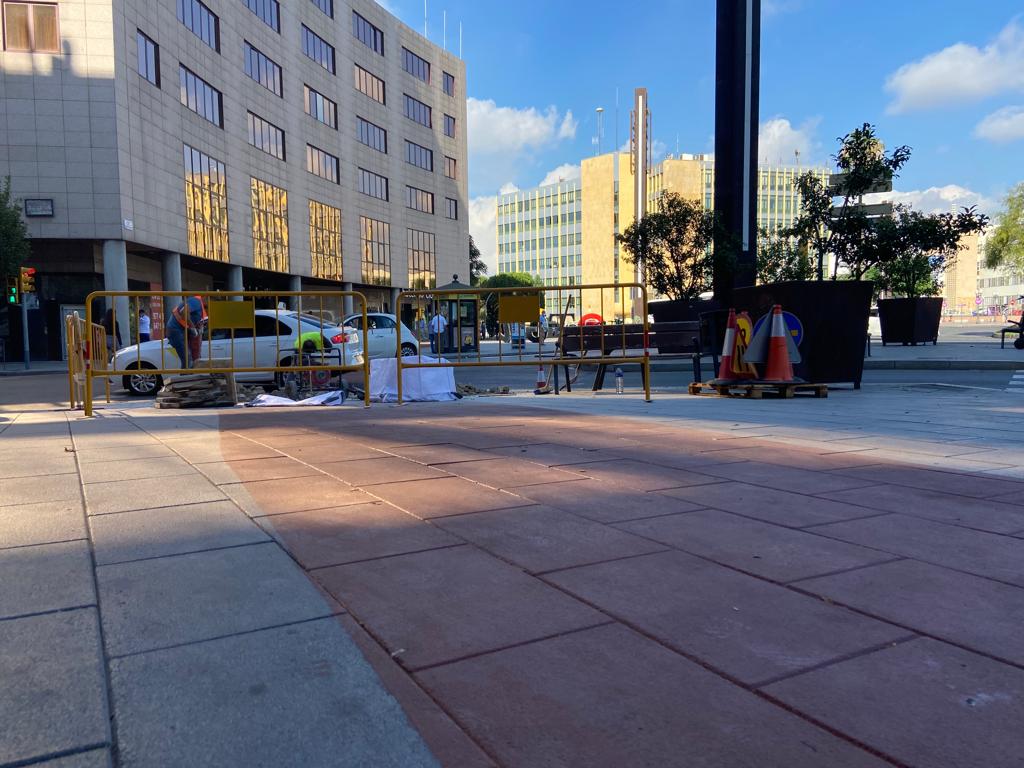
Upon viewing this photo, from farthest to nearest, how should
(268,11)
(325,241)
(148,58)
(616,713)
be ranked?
(325,241) < (268,11) < (148,58) < (616,713)

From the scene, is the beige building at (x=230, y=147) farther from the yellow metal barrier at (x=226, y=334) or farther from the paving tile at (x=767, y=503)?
the paving tile at (x=767, y=503)

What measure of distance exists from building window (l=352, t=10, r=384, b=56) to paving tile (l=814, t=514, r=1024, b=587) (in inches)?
2177

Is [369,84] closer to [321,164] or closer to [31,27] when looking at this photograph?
[321,164]

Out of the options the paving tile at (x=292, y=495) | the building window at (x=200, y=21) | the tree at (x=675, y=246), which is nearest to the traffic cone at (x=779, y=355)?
the paving tile at (x=292, y=495)

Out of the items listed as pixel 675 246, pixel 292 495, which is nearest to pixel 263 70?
pixel 675 246

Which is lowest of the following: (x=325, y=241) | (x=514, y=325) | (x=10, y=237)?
(x=514, y=325)

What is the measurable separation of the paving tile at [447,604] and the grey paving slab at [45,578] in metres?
0.92

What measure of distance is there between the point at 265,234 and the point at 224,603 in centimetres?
4155

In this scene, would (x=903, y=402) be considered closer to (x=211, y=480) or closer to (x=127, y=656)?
(x=211, y=480)

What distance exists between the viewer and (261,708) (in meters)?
1.98

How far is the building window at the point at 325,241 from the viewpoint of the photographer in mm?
46906

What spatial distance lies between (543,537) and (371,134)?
5491 centimetres

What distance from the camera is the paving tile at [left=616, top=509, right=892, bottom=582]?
3.14 m

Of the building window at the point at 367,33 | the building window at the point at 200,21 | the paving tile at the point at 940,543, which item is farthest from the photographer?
the building window at the point at 367,33
